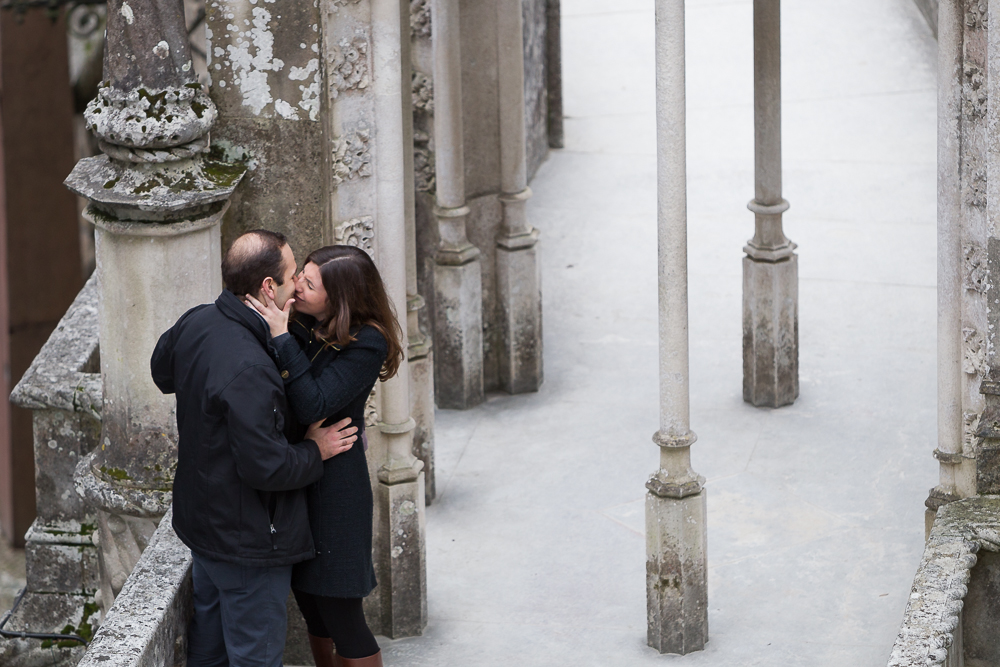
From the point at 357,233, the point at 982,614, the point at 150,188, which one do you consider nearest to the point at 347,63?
the point at 357,233

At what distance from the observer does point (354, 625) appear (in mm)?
5215

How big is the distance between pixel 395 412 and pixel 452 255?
2.69m

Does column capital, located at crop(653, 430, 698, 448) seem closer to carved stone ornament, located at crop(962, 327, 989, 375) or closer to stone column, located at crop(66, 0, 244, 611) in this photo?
carved stone ornament, located at crop(962, 327, 989, 375)

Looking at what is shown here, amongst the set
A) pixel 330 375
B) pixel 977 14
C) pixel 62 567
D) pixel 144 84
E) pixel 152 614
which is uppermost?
pixel 977 14

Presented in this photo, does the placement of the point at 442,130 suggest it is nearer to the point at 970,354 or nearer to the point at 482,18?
the point at 482,18


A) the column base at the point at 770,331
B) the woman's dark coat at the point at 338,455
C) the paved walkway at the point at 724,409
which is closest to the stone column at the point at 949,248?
the paved walkway at the point at 724,409

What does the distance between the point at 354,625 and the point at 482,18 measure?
A: 429 cm

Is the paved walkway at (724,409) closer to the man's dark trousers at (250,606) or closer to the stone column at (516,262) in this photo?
the stone column at (516,262)

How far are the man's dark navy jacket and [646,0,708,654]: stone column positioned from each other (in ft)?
5.68

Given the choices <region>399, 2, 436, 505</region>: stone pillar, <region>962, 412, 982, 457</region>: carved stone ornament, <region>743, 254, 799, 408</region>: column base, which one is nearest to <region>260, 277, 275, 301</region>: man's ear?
<region>399, 2, 436, 505</region>: stone pillar

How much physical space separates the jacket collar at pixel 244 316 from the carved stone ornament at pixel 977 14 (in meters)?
2.61

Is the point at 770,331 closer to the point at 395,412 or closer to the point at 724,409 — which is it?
the point at 724,409

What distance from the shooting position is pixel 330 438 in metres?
4.86

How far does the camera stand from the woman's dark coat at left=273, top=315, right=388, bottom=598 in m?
4.72
